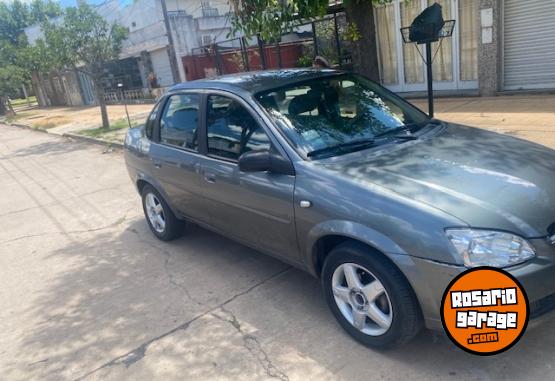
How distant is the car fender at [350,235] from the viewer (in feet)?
8.92

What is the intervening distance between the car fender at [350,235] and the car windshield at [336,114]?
59 centimetres

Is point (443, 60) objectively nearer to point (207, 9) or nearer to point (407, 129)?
point (407, 129)

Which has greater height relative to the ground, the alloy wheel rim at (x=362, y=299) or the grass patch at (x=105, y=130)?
the alloy wheel rim at (x=362, y=299)

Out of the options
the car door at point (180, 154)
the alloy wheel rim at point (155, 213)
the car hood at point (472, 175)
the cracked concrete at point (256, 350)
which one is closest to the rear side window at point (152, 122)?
the car door at point (180, 154)

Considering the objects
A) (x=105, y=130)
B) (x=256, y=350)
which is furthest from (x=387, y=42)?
(x=256, y=350)

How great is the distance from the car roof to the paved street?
1642 millimetres

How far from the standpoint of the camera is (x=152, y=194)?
210 inches

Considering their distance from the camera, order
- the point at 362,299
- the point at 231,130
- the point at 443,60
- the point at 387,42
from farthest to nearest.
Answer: the point at 387,42 → the point at 443,60 → the point at 231,130 → the point at 362,299

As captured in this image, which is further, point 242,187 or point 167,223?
point 167,223

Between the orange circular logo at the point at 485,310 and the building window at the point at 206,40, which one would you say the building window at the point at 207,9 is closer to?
the building window at the point at 206,40

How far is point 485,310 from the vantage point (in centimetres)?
256

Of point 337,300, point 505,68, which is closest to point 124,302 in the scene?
point 337,300

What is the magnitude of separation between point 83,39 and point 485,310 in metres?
15.9

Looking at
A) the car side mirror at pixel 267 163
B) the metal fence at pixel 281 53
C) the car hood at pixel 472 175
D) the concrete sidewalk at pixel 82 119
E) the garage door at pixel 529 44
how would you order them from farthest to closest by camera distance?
the concrete sidewalk at pixel 82 119 → the metal fence at pixel 281 53 → the garage door at pixel 529 44 → the car side mirror at pixel 267 163 → the car hood at pixel 472 175
